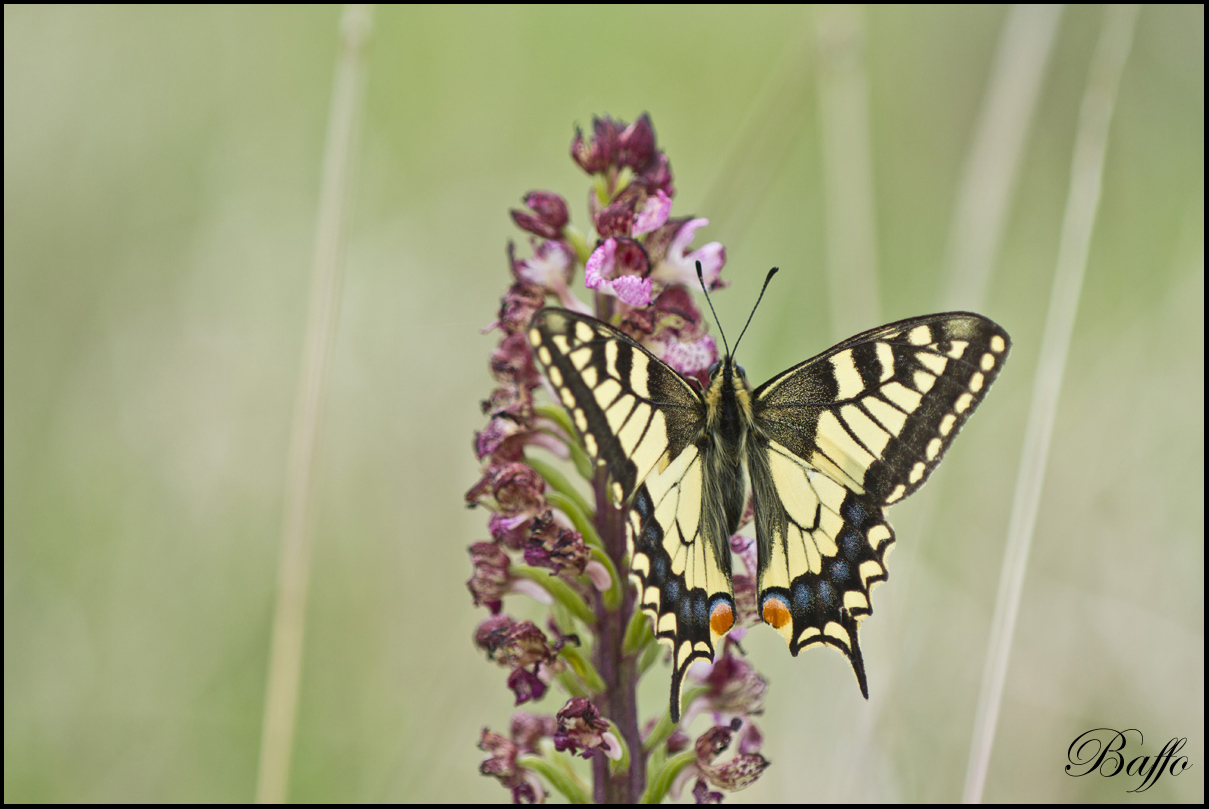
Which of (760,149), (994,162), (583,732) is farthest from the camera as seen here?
(994,162)

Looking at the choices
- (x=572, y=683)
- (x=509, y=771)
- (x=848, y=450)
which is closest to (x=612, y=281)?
(x=848, y=450)

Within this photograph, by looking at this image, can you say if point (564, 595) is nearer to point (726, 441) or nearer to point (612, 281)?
point (726, 441)

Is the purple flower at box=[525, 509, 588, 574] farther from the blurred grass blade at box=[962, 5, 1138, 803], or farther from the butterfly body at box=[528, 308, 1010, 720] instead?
the blurred grass blade at box=[962, 5, 1138, 803]

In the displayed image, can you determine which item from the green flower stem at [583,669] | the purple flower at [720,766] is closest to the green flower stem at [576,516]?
the green flower stem at [583,669]

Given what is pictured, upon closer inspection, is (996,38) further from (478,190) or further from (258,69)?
(258,69)

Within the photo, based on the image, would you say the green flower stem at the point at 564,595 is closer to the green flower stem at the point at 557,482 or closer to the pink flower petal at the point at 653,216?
the green flower stem at the point at 557,482

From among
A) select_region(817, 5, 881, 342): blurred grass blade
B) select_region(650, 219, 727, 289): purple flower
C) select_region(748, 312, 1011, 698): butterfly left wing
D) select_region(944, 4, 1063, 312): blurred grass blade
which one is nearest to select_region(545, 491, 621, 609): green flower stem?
select_region(748, 312, 1011, 698): butterfly left wing

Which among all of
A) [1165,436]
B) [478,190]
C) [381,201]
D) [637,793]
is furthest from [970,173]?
[381,201]
